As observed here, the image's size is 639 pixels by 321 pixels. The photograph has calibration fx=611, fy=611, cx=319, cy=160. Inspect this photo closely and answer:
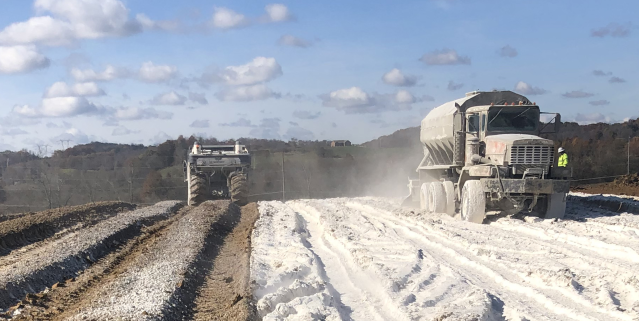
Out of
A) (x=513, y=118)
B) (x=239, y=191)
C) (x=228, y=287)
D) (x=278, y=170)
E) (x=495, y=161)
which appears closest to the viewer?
(x=228, y=287)

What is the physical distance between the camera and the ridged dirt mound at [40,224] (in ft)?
41.3

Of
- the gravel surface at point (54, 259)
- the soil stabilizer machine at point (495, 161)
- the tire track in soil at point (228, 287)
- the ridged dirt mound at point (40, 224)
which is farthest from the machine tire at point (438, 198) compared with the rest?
the ridged dirt mound at point (40, 224)

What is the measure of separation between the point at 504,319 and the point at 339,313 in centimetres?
173

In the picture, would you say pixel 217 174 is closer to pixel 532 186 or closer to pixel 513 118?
pixel 513 118

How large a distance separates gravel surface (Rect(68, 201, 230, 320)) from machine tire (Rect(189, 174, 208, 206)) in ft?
33.1

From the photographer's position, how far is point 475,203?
14.2 m

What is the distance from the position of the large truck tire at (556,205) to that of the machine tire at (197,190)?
13216 mm

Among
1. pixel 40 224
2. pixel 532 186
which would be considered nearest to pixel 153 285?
pixel 40 224

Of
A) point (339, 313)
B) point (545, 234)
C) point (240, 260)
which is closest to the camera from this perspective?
point (339, 313)

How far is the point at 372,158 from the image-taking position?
39812mm

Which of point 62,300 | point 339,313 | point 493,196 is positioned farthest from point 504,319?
point 493,196

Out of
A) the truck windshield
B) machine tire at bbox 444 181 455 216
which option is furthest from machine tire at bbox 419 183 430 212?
the truck windshield

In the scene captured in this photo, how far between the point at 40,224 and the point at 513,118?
11956mm

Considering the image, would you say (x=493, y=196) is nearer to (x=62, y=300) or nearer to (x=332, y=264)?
(x=332, y=264)
